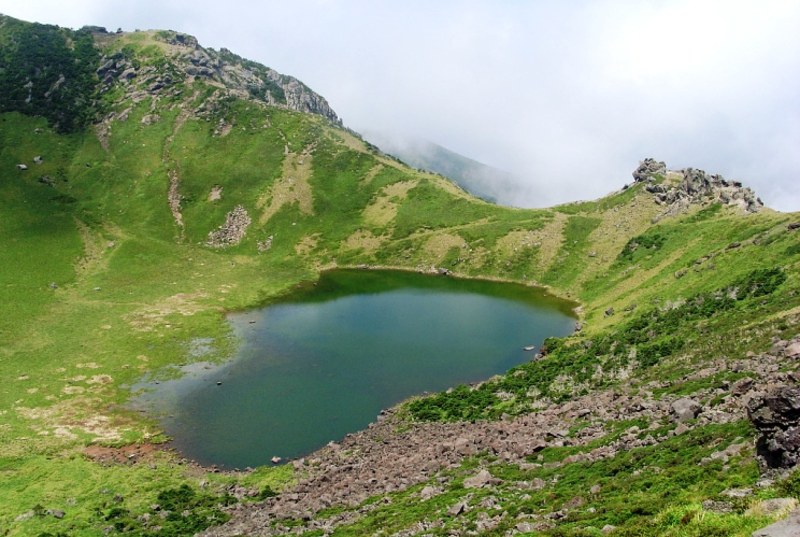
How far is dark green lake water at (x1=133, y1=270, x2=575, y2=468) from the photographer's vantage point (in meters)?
57.2

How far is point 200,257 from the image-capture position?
128 metres

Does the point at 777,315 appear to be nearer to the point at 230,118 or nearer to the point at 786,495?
the point at 786,495

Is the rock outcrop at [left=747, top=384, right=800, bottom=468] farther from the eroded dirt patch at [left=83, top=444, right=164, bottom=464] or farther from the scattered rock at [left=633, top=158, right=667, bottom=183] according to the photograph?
the scattered rock at [left=633, top=158, right=667, bottom=183]

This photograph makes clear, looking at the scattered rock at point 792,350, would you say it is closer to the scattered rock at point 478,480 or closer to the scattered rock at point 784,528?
the scattered rock at point 478,480

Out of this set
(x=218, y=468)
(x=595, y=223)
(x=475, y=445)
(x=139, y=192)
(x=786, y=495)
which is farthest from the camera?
(x=139, y=192)

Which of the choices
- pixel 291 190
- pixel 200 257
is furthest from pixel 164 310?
pixel 291 190

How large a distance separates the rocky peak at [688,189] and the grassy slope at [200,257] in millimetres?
4780

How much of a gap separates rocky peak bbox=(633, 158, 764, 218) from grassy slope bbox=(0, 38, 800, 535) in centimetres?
478

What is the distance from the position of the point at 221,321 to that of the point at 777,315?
7980 centimetres

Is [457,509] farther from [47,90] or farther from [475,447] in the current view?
[47,90]

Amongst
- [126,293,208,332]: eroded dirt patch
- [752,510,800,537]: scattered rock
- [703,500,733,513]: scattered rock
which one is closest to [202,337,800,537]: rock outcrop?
[703,500,733,513]: scattered rock

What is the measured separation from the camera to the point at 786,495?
1612 centimetres

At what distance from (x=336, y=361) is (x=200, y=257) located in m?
68.6

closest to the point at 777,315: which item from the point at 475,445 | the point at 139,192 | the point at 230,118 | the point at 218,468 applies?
the point at 475,445
